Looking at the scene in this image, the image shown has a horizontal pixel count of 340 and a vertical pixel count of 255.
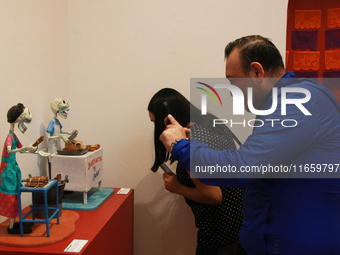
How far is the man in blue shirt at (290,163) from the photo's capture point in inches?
28.6

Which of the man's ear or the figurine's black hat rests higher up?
the man's ear

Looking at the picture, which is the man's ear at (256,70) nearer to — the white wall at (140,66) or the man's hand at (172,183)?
the man's hand at (172,183)

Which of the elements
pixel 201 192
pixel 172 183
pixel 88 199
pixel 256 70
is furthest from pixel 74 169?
pixel 256 70

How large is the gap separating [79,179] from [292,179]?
100 cm

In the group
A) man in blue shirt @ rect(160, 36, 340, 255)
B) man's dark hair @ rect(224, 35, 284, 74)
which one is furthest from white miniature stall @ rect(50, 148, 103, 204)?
man's dark hair @ rect(224, 35, 284, 74)

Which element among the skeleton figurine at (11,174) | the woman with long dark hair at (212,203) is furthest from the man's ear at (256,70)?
the skeleton figurine at (11,174)

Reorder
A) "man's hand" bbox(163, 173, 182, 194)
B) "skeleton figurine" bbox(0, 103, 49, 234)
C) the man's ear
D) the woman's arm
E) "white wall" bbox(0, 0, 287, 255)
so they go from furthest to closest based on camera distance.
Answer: "white wall" bbox(0, 0, 287, 255), "man's hand" bbox(163, 173, 182, 194), the woman's arm, "skeleton figurine" bbox(0, 103, 49, 234), the man's ear

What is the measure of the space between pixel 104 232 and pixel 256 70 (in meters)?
0.92

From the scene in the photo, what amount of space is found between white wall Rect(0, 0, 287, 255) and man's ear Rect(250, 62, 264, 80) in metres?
0.93

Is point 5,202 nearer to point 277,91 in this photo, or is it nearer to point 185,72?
point 277,91

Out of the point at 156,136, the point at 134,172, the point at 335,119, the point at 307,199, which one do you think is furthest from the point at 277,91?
the point at 134,172

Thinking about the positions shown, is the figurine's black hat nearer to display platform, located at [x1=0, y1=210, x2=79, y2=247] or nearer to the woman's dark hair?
display platform, located at [x1=0, y1=210, x2=79, y2=247]

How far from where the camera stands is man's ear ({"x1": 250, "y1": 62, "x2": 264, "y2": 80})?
870mm

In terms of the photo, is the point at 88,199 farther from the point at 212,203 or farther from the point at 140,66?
the point at 140,66
